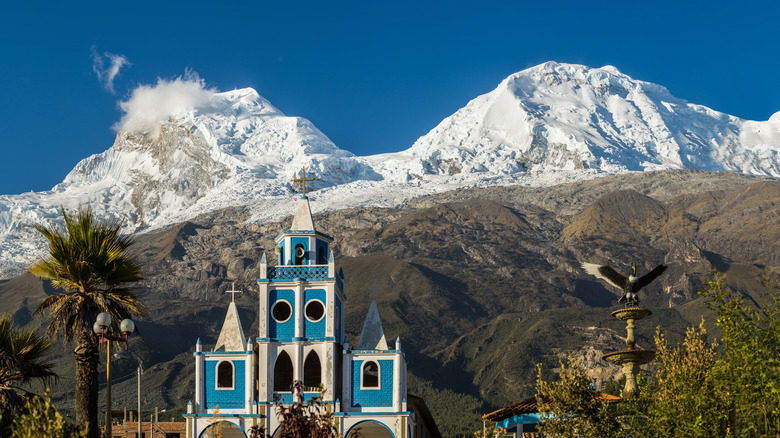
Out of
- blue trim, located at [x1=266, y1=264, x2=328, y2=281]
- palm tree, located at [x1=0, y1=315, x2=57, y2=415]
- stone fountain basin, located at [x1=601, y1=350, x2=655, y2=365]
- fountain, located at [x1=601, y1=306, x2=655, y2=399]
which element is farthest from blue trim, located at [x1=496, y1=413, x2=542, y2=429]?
palm tree, located at [x1=0, y1=315, x2=57, y2=415]

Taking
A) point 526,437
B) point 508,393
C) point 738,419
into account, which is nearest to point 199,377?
point 526,437

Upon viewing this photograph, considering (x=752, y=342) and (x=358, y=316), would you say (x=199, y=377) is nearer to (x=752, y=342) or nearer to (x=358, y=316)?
(x=752, y=342)

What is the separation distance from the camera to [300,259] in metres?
56.8

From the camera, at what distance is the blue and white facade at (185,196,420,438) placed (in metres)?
53.7

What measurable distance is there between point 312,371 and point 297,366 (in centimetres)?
98

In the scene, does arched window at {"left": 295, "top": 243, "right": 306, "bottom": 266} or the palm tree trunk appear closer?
the palm tree trunk

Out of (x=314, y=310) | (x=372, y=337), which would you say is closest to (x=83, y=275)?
(x=314, y=310)

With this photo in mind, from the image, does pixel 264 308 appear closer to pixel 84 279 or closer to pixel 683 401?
pixel 84 279

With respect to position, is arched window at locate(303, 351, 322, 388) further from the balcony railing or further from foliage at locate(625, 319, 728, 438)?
foliage at locate(625, 319, 728, 438)

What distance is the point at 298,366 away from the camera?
53906mm

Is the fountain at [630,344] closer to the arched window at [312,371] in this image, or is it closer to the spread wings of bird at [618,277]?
the spread wings of bird at [618,277]

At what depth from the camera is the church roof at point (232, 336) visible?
54969mm

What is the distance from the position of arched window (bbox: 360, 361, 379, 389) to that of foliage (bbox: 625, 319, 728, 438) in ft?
79.2

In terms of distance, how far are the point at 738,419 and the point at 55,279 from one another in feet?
64.2
